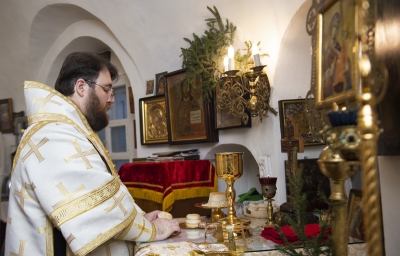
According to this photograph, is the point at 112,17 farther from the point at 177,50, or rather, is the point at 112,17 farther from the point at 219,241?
the point at 219,241

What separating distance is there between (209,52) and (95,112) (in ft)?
5.63

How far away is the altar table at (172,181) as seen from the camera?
3.75 meters

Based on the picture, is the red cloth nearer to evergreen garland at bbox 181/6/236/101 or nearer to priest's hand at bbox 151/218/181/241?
priest's hand at bbox 151/218/181/241

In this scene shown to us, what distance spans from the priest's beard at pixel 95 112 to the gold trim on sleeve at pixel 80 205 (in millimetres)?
635

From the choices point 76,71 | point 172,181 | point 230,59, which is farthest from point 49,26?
point 76,71

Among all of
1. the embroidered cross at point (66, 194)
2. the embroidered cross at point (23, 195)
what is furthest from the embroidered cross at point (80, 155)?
the embroidered cross at point (23, 195)

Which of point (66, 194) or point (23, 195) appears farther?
point (23, 195)

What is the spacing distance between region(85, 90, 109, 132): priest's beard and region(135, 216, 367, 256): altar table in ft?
2.66

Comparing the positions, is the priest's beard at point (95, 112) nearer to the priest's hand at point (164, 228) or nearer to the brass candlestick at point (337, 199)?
the priest's hand at point (164, 228)

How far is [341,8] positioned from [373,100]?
516 mm

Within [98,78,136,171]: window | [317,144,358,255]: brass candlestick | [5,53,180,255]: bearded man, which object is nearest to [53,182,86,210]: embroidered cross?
[5,53,180,255]: bearded man

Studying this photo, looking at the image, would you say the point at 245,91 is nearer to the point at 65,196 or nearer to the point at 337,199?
the point at 65,196

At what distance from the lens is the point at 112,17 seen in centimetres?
548

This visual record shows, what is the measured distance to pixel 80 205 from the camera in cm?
196
